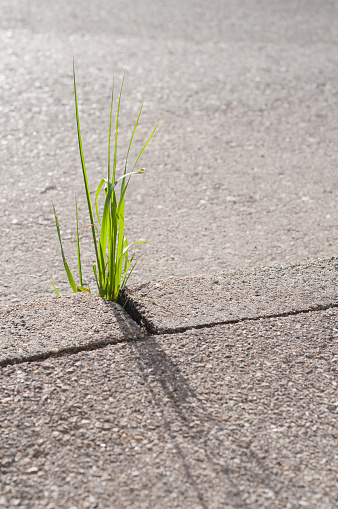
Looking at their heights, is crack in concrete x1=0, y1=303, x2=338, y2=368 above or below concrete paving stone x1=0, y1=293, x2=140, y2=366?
below

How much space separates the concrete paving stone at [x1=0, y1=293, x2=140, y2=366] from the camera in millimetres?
1788

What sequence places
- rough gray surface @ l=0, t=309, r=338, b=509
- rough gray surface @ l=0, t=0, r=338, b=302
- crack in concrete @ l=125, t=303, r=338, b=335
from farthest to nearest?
rough gray surface @ l=0, t=0, r=338, b=302
crack in concrete @ l=125, t=303, r=338, b=335
rough gray surface @ l=0, t=309, r=338, b=509

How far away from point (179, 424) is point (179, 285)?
0.72 m

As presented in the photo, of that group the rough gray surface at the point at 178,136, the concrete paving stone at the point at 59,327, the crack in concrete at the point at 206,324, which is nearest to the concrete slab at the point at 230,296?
the crack in concrete at the point at 206,324

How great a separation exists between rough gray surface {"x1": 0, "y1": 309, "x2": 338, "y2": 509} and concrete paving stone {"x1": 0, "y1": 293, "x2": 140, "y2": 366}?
55 millimetres

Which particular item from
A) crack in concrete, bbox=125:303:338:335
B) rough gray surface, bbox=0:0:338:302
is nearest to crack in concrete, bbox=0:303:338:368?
crack in concrete, bbox=125:303:338:335

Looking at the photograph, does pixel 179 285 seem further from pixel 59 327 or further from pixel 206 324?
pixel 59 327

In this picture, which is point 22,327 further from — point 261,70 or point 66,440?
point 261,70

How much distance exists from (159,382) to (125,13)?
20.0 feet

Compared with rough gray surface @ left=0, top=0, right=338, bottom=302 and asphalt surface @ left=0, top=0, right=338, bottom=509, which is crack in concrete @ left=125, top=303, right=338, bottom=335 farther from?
rough gray surface @ left=0, top=0, right=338, bottom=302

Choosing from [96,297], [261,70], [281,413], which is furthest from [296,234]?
[261,70]

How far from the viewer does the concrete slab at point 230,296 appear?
1.97 meters

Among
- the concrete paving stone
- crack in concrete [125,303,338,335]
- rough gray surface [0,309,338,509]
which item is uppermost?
the concrete paving stone

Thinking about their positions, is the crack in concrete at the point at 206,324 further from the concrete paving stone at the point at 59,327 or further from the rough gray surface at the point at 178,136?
the rough gray surface at the point at 178,136
